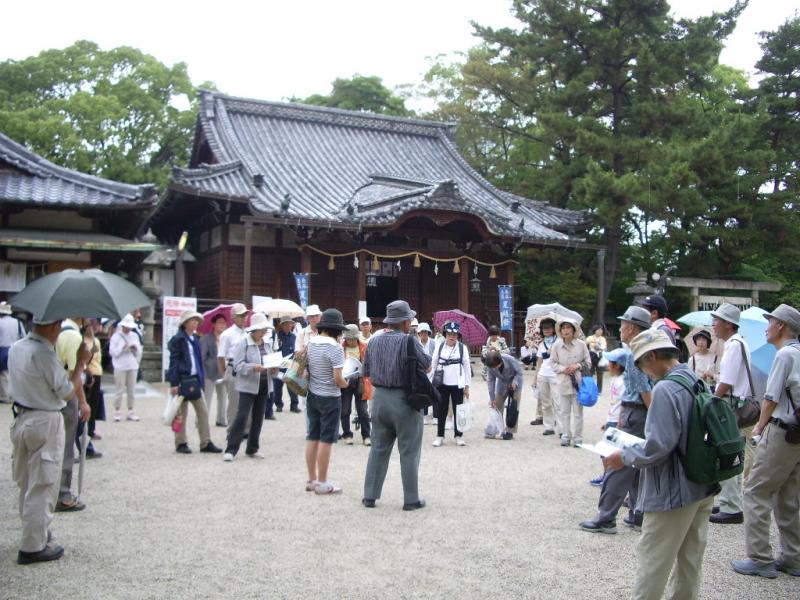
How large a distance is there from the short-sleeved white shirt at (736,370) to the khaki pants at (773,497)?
757 millimetres

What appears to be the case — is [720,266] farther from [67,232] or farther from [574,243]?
[67,232]

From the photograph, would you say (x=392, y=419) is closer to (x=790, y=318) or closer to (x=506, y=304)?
(x=790, y=318)

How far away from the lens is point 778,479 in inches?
190

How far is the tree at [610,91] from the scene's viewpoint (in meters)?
24.2

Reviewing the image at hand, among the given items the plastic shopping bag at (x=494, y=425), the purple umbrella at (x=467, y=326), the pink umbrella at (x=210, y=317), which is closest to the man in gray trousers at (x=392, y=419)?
the plastic shopping bag at (x=494, y=425)

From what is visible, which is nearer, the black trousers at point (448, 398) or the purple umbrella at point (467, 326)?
the black trousers at point (448, 398)

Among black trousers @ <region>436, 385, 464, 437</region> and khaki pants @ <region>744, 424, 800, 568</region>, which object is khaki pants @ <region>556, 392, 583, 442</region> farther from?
khaki pants @ <region>744, 424, 800, 568</region>

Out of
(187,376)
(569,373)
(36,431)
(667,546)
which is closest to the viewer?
(667,546)

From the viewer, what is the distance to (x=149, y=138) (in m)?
29.2

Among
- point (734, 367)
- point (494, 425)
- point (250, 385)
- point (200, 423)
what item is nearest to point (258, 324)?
point (250, 385)

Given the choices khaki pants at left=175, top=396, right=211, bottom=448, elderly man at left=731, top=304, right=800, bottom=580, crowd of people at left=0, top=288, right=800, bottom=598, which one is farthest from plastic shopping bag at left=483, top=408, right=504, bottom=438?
elderly man at left=731, top=304, right=800, bottom=580

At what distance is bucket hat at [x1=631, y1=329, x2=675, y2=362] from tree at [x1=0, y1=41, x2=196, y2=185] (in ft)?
83.3

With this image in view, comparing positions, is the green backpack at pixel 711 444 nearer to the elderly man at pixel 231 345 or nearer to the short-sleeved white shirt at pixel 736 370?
the short-sleeved white shirt at pixel 736 370

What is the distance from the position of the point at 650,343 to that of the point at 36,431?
3627mm
